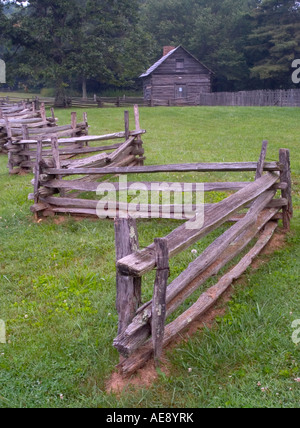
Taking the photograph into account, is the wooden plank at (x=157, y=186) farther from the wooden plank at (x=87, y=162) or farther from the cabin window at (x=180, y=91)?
the cabin window at (x=180, y=91)

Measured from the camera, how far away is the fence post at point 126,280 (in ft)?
10.5

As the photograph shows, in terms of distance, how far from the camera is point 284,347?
3.58 m

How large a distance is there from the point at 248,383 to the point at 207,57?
50.7 m

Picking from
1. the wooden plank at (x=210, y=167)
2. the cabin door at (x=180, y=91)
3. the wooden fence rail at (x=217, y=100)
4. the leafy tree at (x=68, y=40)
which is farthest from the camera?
the cabin door at (x=180, y=91)

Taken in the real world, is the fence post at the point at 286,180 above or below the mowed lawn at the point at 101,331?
above

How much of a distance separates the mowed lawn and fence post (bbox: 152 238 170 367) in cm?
36

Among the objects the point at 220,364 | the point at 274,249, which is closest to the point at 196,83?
the point at 274,249

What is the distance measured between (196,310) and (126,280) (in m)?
1.05

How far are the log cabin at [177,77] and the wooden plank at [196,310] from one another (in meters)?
35.4

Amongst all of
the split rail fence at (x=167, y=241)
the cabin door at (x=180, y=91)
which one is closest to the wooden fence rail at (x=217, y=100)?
the cabin door at (x=180, y=91)

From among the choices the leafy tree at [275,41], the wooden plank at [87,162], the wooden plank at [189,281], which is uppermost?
the leafy tree at [275,41]

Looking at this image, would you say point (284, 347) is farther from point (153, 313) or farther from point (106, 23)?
point (106, 23)

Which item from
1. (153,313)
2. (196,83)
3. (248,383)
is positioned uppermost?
(196,83)

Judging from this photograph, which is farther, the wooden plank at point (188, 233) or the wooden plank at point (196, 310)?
the wooden plank at point (196, 310)
